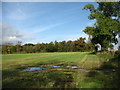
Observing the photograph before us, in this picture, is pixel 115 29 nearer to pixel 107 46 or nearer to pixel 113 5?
pixel 107 46

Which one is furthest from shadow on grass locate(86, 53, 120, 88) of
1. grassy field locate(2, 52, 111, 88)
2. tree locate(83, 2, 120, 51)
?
tree locate(83, 2, 120, 51)

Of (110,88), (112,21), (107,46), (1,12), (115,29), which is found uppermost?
(112,21)

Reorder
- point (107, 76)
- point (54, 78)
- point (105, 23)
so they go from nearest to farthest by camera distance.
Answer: point (54, 78), point (107, 76), point (105, 23)

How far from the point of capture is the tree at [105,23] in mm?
20531

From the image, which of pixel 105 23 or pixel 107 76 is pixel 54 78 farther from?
pixel 105 23

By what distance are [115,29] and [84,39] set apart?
2228 inches

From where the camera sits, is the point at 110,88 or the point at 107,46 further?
the point at 107,46

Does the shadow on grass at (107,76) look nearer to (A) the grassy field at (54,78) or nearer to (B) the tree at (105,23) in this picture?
(A) the grassy field at (54,78)

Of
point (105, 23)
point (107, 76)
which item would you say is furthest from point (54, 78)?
point (105, 23)

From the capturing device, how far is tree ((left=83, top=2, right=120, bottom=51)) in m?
20.5

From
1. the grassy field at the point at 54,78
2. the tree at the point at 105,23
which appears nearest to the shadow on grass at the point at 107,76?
the grassy field at the point at 54,78

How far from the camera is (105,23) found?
2141 cm

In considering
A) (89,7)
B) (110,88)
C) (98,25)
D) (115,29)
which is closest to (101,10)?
(89,7)

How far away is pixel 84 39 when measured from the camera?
76000mm
